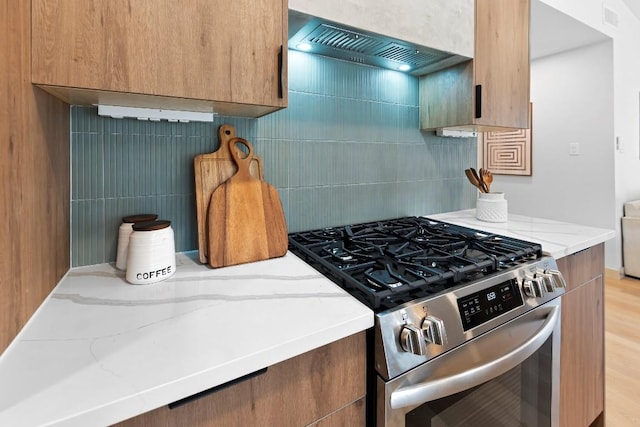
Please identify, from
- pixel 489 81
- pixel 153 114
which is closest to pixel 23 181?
pixel 153 114

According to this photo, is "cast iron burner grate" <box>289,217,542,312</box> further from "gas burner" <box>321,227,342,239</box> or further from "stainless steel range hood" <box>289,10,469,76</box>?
"stainless steel range hood" <box>289,10,469,76</box>

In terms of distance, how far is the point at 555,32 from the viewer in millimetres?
3074

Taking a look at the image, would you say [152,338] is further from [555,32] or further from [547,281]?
[555,32]

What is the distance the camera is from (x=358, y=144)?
1.51m

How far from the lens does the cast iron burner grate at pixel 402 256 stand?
0.80 meters

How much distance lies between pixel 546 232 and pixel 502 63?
79cm

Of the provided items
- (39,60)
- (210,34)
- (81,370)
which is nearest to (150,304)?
(81,370)

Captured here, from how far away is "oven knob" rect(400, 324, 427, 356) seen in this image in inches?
26.7

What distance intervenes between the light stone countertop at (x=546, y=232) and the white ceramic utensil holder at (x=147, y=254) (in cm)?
122

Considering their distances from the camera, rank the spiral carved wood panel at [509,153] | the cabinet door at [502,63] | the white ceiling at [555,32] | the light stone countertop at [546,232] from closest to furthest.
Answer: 1. the light stone countertop at [546,232]
2. the cabinet door at [502,63]
3. the white ceiling at [555,32]
4. the spiral carved wood panel at [509,153]

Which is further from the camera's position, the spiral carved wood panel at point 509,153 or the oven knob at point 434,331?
the spiral carved wood panel at point 509,153

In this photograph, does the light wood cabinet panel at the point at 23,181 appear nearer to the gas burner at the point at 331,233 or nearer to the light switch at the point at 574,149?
the gas burner at the point at 331,233

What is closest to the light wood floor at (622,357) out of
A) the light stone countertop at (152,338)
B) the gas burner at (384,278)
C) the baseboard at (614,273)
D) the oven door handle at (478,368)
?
the baseboard at (614,273)

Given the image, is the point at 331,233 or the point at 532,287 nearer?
the point at 532,287
